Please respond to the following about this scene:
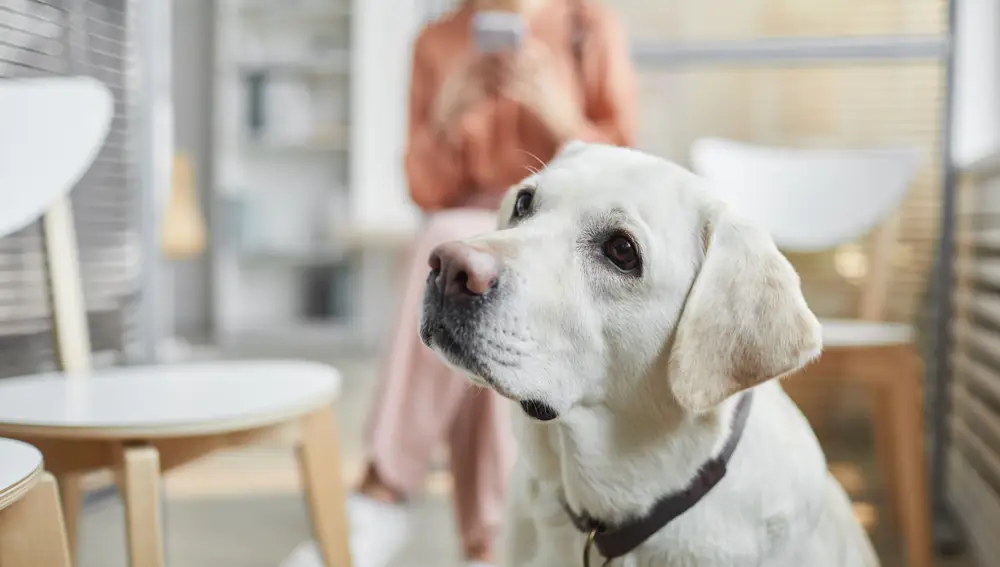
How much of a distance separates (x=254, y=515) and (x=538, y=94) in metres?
1.29

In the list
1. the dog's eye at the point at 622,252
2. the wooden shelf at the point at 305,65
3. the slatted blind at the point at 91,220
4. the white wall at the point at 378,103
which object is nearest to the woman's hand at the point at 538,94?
the dog's eye at the point at 622,252

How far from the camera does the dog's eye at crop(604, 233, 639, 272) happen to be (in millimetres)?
903

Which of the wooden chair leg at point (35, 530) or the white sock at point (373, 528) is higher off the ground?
the wooden chair leg at point (35, 530)

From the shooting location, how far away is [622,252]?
2.98 ft

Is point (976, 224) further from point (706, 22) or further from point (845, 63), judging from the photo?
point (706, 22)

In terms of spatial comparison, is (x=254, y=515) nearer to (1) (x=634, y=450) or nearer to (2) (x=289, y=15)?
(1) (x=634, y=450)

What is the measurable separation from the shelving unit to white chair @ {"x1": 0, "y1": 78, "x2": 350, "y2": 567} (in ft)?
12.6

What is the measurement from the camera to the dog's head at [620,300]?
2.77 ft

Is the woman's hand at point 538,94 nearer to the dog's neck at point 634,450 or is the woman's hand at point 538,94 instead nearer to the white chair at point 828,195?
the white chair at point 828,195

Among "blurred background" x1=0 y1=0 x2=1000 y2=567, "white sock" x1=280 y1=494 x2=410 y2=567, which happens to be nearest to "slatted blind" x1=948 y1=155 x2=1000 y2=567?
"blurred background" x1=0 y1=0 x2=1000 y2=567

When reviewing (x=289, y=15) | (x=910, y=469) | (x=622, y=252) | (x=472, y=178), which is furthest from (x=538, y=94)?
(x=289, y=15)

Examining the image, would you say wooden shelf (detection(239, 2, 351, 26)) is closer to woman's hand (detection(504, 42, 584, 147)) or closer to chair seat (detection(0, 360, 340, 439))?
woman's hand (detection(504, 42, 584, 147))

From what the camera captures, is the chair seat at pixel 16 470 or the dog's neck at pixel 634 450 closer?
the chair seat at pixel 16 470

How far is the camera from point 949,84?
7.54 ft
